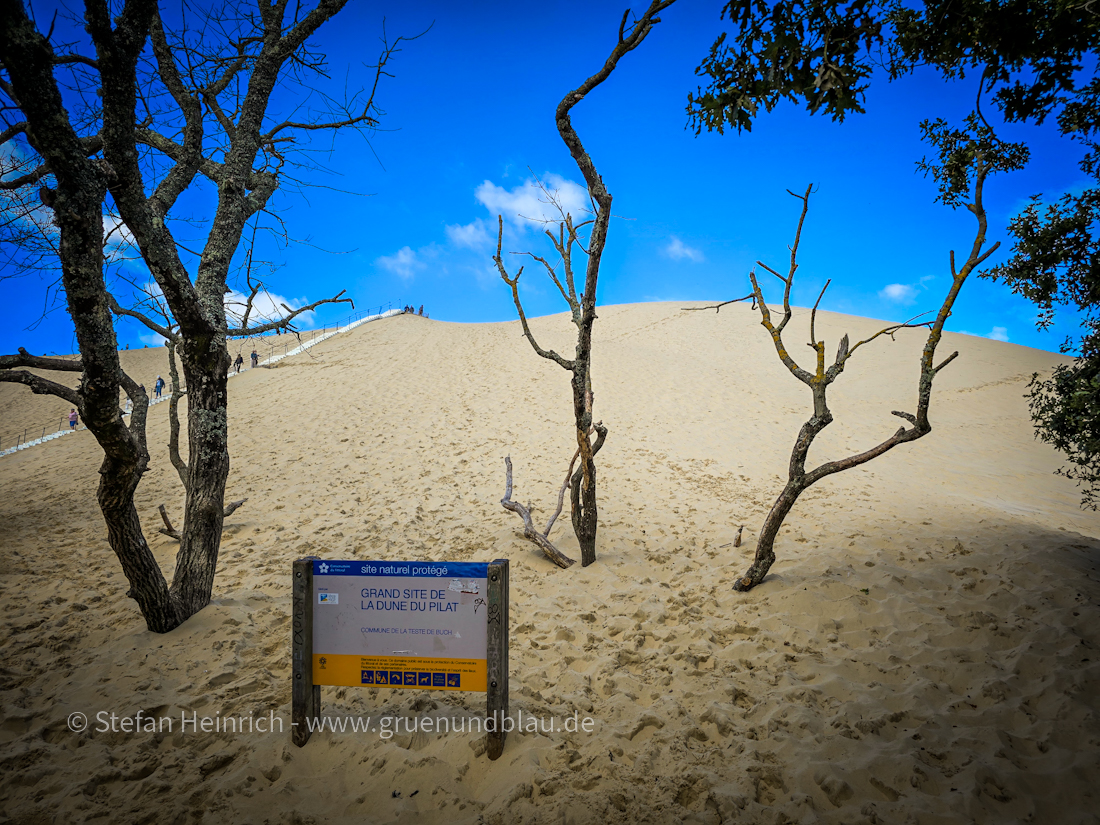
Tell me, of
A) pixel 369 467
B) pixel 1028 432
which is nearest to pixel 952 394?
pixel 1028 432

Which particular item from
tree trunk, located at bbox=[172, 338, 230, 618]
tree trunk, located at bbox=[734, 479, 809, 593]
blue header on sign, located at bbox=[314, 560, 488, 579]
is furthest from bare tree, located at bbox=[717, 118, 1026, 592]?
tree trunk, located at bbox=[172, 338, 230, 618]

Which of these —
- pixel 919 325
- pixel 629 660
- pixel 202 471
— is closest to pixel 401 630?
pixel 629 660

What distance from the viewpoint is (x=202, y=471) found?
14.9 ft

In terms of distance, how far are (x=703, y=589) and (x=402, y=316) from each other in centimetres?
3144

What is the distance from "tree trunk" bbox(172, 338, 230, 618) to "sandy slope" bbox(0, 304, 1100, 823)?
1.30 ft

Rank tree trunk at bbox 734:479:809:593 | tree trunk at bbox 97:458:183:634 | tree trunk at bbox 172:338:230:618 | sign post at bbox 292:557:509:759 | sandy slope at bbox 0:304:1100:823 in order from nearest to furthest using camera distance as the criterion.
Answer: sandy slope at bbox 0:304:1100:823 < sign post at bbox 292:557:509:759 < tree trunk at bbox 97:458:183:634 < tree trunk at bbox 172:338:230:618 < tree trunk at bbox 734:479:809:593

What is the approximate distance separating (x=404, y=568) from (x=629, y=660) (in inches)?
92.2

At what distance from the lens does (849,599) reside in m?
4.95

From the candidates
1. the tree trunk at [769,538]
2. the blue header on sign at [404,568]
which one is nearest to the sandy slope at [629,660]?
the tree trunk at [769,538]

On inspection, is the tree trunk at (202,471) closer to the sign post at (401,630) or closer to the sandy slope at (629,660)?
the sandy slope at (629,660)

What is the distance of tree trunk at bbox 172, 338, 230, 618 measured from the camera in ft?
14.7

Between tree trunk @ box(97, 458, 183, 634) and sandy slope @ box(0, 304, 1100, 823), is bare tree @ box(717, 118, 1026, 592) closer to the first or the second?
sandy slope @ box(0, 304, 1100, 823)

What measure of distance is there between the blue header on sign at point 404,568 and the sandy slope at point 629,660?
3.82ft

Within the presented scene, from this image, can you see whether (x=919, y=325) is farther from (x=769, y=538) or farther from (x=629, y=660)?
(x=629, y=660)
